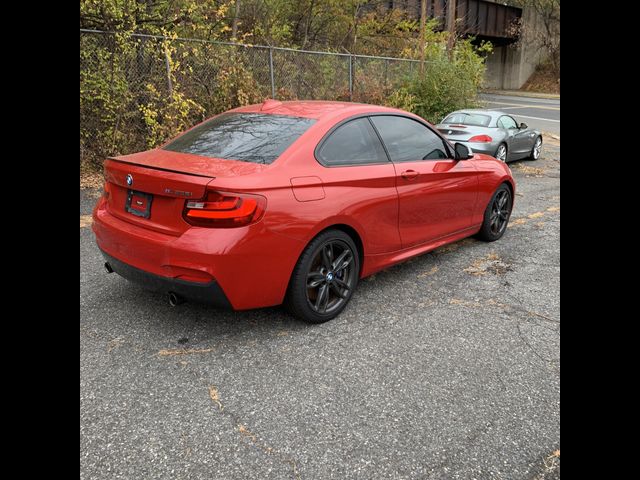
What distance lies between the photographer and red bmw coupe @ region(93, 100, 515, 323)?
3008 millimetres

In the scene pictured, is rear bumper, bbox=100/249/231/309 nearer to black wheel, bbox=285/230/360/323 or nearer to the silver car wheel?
black wheel, bbox=285/230/360/323

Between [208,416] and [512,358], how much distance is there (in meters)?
1.94

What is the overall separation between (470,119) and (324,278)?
347 inches

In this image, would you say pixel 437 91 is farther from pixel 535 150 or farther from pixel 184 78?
pixel 184 78

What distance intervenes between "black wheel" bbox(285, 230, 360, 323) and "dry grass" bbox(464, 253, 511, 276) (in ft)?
4.94

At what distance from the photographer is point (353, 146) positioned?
12.7ft

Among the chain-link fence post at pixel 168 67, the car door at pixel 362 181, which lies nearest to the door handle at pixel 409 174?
the car door at pixel 362 181

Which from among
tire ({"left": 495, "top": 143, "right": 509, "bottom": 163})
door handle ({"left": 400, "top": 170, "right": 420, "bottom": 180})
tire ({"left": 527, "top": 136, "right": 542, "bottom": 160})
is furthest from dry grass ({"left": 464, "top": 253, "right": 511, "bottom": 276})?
tire ({"left": 527, "top": 136, "right": 542, "bottom": 160})

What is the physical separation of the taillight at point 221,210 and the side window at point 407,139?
1.59 meters

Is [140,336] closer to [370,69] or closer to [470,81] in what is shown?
[370,69]

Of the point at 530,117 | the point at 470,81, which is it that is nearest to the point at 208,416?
the point at 470,81

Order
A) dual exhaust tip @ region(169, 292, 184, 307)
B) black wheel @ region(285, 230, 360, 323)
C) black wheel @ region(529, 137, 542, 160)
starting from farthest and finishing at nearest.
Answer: black wheel @ region(529, 137, 542, 160), black wheel @ region(285, 230, 360, 323), dual exhaust tip @ region(169, 292, 184, 307)

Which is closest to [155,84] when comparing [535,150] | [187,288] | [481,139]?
[481,139]

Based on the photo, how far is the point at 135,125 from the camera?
8547 mm
